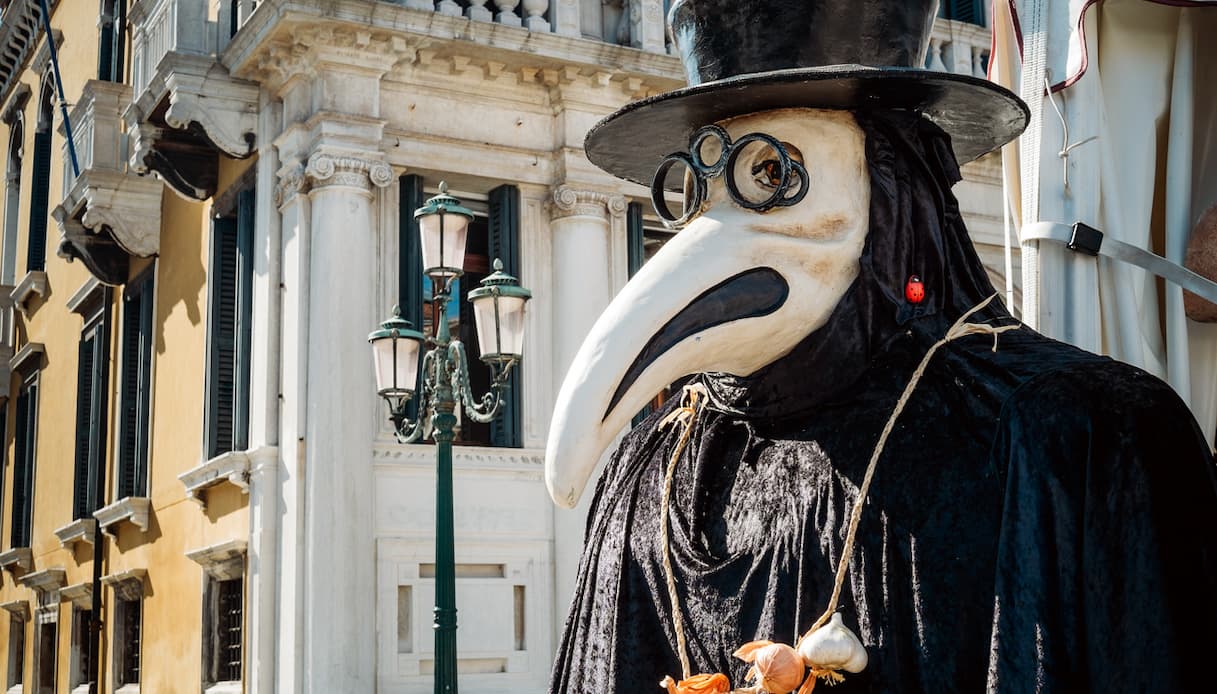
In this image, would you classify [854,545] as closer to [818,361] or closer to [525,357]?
[818,361]

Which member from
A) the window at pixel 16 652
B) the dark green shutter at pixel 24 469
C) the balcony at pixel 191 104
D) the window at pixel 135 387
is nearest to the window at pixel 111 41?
the window at pixel 135 387

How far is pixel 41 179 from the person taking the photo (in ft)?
62.1

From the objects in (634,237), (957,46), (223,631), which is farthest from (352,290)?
(957,46)

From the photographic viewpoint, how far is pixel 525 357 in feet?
33.8

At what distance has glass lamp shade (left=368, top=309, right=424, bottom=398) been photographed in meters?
7.73

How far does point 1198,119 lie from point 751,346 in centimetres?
157

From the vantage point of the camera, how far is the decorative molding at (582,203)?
414 inches

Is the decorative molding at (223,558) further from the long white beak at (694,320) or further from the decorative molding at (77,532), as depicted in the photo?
the long white beak at (694,320)

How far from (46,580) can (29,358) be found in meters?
3.61

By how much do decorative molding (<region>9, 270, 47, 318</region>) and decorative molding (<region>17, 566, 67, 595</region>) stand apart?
11.8 ft

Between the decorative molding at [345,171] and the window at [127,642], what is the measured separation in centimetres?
532

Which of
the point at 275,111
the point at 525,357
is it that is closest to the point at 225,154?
the point at 275,111

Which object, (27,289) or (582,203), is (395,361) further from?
(27,289)

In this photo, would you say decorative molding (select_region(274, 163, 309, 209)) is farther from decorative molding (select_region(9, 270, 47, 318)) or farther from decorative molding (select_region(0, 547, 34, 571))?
decorative molding (select_region(9, 270, 47, 318))
